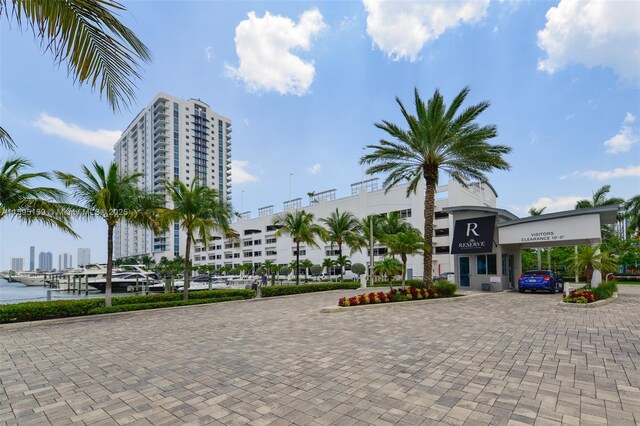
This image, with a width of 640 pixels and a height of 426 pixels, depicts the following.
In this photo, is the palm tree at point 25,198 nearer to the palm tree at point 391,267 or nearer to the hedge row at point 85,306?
the hedge row at point 85,306

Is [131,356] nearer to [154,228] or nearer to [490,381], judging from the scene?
[490,381]

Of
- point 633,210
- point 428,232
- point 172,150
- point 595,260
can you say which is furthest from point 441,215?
point 172,150

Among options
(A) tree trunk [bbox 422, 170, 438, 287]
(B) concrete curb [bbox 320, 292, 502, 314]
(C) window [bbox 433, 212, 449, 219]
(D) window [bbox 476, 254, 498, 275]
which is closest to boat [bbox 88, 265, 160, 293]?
(A) tree trunk [bbox 422, 170, 438, 287]

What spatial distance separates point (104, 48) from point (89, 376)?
5.70 m

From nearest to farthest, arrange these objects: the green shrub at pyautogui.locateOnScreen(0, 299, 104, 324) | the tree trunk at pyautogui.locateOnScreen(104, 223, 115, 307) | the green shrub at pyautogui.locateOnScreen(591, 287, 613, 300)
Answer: the green shrub at pyautogui.locateOnScreen(0, 299, 104, 324) → the tree trunk at pyautogui.locateOnScreen(104, 223, 115, 307) → the green shrub at pyautogui.locateOnScreen(591, 287, 613, 300)

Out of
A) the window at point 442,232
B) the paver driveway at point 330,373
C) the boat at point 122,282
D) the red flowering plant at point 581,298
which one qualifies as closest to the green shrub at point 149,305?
the paver driveway at point 330,373

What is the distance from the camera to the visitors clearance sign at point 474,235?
77.7 feet

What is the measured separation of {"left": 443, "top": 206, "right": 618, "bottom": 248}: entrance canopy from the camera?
65.5ft

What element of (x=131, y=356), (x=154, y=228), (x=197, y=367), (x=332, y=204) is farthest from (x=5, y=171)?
(x=332, y=204)

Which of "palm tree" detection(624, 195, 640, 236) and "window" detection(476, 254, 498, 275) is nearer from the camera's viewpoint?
"window" detection(476, 254, 498, 275)

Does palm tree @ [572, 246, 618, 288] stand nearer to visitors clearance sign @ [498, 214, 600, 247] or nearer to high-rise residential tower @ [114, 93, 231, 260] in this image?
visitors clearance sign @ [498, 214, 600, 247]

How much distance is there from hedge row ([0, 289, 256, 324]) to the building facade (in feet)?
48.2

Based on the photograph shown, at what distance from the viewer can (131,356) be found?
7430mm

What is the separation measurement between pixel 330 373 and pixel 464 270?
75.7 ft
